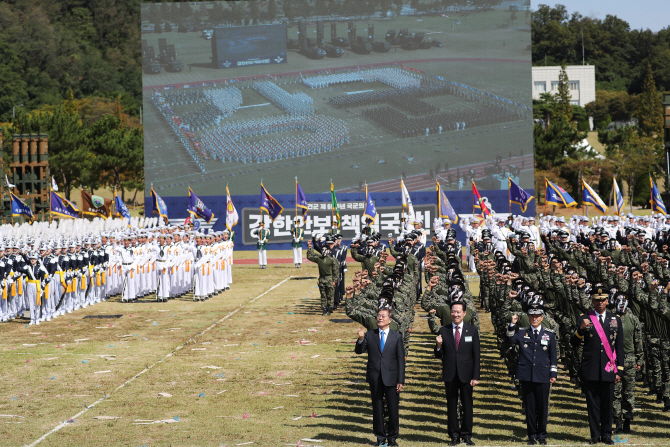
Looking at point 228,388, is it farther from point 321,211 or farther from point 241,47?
point 241,47

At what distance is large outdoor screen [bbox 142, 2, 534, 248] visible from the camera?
39.6m

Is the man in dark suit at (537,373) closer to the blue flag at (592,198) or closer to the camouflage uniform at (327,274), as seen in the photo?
the camouflage uniform at (327,274)

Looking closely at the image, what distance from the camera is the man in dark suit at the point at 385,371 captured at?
880 cm

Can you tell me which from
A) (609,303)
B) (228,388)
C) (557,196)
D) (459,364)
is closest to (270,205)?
(557,196)

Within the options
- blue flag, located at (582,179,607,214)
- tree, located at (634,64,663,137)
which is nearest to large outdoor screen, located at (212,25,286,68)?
blue flag, located at (582,179,607,214)

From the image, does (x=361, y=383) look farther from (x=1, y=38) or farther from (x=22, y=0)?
(x=22, y=0)

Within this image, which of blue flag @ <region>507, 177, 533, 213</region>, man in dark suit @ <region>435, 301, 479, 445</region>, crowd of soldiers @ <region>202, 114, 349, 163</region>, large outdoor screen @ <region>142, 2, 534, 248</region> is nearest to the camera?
man in dark suit @ <region>435, 301, 479, 445</region>

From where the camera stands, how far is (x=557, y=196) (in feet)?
92.1

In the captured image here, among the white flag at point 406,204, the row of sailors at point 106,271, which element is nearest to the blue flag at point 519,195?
the white flag at point 406,204

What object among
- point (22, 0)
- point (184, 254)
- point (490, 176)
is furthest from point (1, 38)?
point (184, 254)

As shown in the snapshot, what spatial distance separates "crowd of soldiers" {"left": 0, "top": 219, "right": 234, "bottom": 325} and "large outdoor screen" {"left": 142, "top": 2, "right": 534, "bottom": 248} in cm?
1487

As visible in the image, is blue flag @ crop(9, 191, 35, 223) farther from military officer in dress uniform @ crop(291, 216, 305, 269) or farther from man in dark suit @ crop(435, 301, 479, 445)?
man in dark suit @ crop(435, 301, 479, 445)

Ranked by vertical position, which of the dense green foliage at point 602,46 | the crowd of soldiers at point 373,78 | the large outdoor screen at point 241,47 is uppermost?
the dense green foliage at point 602,46

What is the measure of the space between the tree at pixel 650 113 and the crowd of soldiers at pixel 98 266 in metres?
55.2
